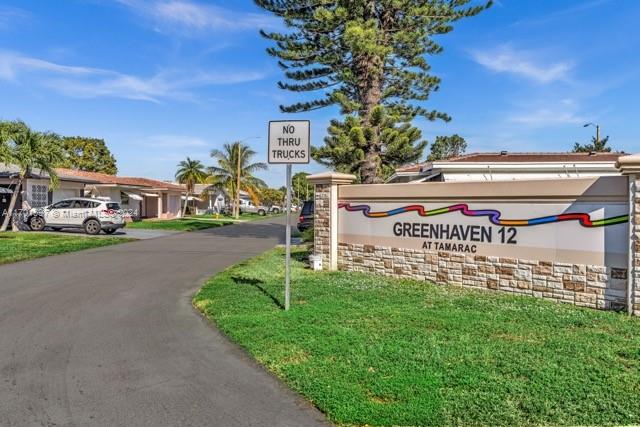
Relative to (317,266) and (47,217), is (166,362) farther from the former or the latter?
(47,217)

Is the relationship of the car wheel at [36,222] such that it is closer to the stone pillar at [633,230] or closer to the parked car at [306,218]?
the parked car at [306,218]

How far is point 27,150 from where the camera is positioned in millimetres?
23281

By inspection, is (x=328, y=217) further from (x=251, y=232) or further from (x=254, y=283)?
(x=251, y=232)

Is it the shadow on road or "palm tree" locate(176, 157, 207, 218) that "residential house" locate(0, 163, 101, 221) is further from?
"palm tree" locate(176, 157, 207, 218)

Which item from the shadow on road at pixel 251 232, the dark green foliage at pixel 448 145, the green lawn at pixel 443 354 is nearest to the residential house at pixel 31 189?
the shadow on road at pixel 251 232

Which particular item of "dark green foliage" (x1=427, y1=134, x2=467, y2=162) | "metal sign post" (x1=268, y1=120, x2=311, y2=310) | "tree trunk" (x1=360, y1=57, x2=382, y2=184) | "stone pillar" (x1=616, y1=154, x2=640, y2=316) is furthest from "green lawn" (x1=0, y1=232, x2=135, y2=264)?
"dark green foliage" (x1=427, y1=134, x2=467, y2=162)

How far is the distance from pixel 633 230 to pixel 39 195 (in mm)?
29927

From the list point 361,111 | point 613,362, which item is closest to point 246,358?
point 613,362

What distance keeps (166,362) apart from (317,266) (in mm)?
7020

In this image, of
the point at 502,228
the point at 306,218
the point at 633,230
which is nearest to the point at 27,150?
the point at 306,218

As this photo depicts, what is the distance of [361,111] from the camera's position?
18.1m

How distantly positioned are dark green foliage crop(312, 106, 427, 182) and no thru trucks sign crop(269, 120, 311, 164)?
893 centimetres

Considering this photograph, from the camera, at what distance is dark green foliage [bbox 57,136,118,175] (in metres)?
62.8

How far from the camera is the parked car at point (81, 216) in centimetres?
2470
